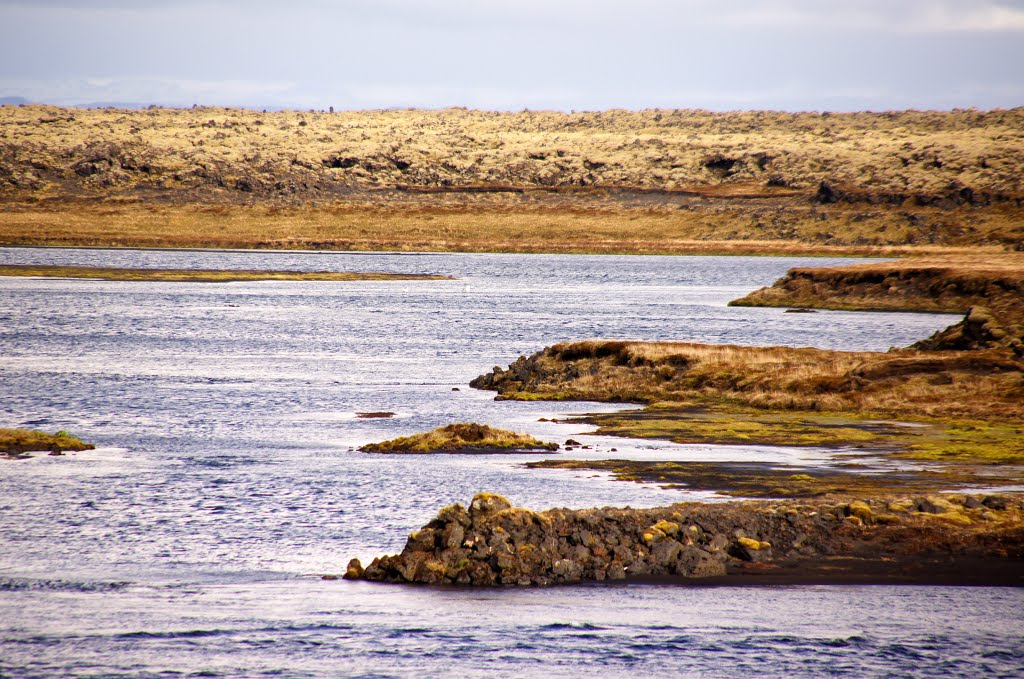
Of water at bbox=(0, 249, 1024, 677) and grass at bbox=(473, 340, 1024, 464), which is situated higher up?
grass at bbox=(473, 340, 1024, 464)

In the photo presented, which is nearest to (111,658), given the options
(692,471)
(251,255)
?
(692,471)

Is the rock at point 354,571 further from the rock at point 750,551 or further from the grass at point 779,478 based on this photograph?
the grass at point 779,478

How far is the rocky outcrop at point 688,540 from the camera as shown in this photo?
62.4ft

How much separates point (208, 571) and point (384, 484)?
265 inches

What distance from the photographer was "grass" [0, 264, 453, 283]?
109938 mm

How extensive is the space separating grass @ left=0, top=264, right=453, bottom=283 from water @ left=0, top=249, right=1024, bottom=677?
5701 centimetres

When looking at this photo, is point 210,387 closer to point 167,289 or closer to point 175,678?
point 175,678

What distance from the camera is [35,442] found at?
3058 centimetres

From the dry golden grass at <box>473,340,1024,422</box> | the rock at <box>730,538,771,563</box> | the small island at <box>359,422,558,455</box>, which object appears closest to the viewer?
the rock at <box>730,538,771,563</box>

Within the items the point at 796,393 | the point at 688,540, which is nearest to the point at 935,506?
the point at 688,540

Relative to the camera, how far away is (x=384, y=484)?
2619cm

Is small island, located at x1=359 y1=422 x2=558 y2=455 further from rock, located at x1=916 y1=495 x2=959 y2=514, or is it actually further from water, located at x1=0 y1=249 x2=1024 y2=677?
rock, located at x1=916 y1=495 x2=959 y2=514

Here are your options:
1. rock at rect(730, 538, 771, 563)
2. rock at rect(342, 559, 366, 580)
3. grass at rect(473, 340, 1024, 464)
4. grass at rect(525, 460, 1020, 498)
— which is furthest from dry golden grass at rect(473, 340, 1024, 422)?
rock at rect(342, 559, 366, 580)

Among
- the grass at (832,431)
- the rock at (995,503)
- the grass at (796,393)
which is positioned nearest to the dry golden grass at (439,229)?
the grass at (796,393)
